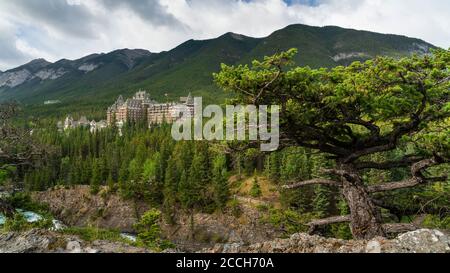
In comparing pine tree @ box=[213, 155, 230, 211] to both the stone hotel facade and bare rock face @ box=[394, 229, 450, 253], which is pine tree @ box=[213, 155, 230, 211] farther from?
the stone hotel facade

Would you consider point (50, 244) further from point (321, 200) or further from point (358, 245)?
point (321, 200)

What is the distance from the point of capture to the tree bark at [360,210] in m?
7.83

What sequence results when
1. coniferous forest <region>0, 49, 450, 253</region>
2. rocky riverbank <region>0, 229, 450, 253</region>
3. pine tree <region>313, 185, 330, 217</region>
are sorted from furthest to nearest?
pine tree <region>313, 185, 330, 217</region>
coniferous forest <region>0, 49, 450, 253</region>
rocky riverbank <region>0, 229, 450, 253</region>

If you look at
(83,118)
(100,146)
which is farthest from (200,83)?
(100,146)

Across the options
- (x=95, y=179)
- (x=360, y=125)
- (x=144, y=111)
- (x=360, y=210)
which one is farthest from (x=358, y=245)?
(x=144, y=111)

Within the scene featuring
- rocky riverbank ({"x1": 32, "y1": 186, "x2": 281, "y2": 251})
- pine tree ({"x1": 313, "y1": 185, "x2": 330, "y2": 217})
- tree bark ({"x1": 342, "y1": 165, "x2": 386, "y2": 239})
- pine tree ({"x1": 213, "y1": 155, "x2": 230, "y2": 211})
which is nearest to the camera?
tree bark ({"x1": 342, "y1": 165, "x2": 386, "y2": 239})

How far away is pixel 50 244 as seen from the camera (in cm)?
654

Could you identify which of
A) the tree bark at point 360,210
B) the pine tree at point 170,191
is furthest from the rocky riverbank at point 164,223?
the tree bark at point 360,210

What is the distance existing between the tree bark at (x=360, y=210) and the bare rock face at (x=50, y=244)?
5.30 meters

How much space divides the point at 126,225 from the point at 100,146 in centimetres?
3903

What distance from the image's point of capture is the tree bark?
308 inches

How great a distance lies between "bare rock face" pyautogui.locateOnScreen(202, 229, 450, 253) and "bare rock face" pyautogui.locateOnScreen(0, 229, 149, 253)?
91.4 inches

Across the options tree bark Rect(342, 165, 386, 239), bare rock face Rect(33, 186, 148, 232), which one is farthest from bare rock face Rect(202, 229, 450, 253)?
bare rock face Rect(33, 186, 148, 232)
